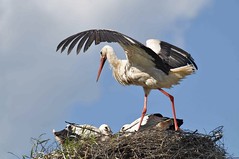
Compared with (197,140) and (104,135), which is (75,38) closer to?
(104,135)

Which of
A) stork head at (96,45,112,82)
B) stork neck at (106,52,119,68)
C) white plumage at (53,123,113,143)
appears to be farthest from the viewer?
stork head at (96,45,112,82)

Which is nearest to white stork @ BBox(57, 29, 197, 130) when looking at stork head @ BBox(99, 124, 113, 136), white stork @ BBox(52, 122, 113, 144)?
stork head @ BBox(99, 124, 113, 136)

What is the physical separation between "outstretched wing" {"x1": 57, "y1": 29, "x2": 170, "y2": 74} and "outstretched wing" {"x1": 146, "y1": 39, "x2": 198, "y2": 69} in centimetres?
16

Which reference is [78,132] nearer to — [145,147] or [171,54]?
[145,147]

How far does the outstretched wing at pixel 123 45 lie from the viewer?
9945mm

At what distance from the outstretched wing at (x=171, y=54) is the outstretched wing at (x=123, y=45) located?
0.52 ft

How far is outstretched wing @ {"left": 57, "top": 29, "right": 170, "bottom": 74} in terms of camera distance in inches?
392

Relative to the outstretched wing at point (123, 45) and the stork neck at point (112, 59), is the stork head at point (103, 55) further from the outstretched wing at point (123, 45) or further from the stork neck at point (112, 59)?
the outstretched wing at point (123, 45)

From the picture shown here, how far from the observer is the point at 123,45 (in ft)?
36.1

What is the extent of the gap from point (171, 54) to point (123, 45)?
3.24 ft

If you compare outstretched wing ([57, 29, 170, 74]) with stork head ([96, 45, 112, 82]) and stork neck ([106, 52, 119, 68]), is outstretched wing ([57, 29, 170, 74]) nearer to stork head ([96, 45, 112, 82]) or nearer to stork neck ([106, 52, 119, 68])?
stork neck ([106, 52, 119, 68])

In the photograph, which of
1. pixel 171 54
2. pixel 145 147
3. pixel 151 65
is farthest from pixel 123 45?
pixel 145 147

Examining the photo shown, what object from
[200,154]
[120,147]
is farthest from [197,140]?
[120,147]

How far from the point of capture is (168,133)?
10.2 metres
